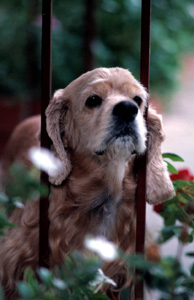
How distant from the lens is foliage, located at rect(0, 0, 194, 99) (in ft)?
15.2

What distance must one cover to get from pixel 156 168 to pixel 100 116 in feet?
0.76

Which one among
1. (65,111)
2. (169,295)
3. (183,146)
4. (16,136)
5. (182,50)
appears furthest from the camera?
(182,50)

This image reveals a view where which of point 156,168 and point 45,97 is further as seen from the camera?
point 156,168

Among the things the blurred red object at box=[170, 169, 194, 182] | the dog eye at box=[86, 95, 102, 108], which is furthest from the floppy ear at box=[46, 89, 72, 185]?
the blurred red object at box=[170, 169, 194, 182]

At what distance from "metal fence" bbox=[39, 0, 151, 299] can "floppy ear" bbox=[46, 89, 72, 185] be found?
0.06 m

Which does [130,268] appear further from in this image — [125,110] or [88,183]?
[125,110]

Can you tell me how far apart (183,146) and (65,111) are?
453mm

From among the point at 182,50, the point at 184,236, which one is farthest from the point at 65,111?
the point at 182,50

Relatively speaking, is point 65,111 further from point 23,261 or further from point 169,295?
point 169,295

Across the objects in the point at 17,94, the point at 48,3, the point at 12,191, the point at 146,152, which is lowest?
the point at 17,94

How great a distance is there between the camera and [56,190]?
1.73 metres

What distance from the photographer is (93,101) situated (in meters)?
1.68

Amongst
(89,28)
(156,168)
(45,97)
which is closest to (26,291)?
(45,97)

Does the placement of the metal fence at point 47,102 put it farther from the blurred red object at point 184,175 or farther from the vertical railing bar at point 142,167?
the blurred red object at point 184,175
